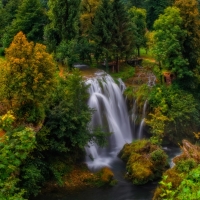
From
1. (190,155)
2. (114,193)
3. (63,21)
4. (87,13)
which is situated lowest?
(114,193)

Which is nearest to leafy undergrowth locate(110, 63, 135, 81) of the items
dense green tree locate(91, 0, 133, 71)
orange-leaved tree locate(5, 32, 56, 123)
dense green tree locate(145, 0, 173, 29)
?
dense green tree locate(91, 0, 133, 71)

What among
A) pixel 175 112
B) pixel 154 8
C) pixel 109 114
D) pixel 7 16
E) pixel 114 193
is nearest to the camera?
pixel 114 193

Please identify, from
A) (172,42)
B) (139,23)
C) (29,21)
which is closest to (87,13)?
(29,21)

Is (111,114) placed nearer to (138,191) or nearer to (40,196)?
(138,191)

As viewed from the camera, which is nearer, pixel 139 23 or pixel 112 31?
pixel 112 31

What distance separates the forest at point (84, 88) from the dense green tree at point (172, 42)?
0.10 m

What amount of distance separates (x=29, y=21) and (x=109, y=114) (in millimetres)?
16067

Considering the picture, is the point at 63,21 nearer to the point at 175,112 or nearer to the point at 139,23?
the point at 139,23

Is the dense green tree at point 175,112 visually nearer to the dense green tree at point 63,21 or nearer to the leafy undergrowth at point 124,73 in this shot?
the leafy undergrowth at point 124,73

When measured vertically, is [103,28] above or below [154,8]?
below

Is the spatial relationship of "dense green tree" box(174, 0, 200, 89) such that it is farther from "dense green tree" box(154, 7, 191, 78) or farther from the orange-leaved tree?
the orange-leaved tree

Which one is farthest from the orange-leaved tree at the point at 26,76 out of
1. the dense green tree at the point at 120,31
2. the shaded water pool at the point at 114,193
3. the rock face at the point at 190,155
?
the dense green tree at the point at 120,31

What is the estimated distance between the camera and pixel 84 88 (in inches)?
1045

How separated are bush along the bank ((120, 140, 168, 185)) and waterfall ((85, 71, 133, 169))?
284 cm
